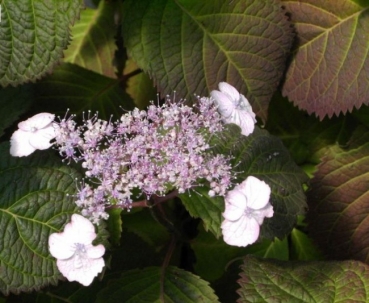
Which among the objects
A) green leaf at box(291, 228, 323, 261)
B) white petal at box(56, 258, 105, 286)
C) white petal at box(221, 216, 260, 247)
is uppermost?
white petal at box(221, 216, 260, 247)

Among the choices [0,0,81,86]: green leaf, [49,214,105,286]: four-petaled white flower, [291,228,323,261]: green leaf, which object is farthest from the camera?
[291,228,323,261]: green leaf

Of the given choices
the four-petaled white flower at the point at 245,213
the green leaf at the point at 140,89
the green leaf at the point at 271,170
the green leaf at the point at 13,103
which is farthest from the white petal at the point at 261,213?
the green leaf at the point at 140,89

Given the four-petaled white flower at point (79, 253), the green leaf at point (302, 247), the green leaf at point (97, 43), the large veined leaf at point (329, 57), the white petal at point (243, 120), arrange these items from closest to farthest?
the four-petaled white flower at point (79, 253), the white petal at point (243, 120), the large veined leaf at point (329, 57), the green leaf at point (302, 247), the green leaf at point (97, 43)

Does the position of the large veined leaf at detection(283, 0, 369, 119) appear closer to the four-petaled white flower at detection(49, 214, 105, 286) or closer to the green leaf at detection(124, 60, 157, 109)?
the green leaf at detection(124, 60, 157, 109)

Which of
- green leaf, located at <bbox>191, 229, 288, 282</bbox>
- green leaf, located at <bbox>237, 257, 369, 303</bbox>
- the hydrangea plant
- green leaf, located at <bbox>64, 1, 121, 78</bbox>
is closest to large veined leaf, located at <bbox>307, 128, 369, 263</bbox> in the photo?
the hydrangea plant

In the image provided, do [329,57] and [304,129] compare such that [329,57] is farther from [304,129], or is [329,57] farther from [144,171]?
[144,171]

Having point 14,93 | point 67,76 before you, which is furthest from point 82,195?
point 67,76

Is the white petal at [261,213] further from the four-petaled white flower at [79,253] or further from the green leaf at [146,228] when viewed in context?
the green leaf at [146,228]

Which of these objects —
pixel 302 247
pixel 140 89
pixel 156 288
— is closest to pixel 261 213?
pixel 156 288
